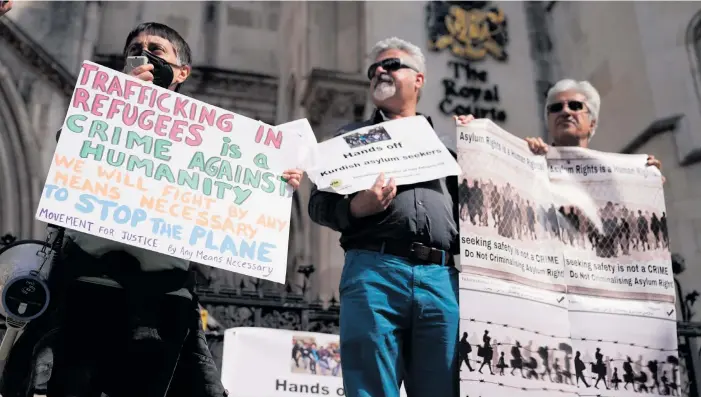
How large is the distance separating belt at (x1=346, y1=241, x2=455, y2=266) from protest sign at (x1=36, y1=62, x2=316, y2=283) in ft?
1.18

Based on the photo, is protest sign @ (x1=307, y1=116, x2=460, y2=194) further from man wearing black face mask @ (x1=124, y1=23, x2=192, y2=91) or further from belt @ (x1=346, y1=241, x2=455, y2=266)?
man wearing black face mask @ (x1=124, y1=23, x2=192, y2=91)

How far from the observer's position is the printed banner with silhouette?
2660 millimetres

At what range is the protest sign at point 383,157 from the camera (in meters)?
2.73

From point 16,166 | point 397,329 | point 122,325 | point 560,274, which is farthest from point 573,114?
point 16,166

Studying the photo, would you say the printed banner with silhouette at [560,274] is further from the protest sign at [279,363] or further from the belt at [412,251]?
the protest sign at [279,363]

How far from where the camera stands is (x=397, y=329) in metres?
2.53

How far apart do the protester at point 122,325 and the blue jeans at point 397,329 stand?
501mm

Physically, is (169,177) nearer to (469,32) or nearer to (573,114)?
(573,114)

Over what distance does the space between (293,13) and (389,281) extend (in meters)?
9.57

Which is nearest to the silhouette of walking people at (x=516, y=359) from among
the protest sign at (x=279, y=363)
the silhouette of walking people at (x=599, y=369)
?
the silhouette of walking people at (x=599, y=369)

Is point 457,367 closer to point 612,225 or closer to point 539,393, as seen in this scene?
point 539,393

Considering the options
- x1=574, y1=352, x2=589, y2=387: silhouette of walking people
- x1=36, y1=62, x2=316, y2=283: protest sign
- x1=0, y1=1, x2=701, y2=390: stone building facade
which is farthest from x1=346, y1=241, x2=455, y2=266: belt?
x1=0, y1=1, x2=701, y2=390: stone building facade

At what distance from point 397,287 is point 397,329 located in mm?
153

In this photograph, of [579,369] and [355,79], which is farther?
[355,79]
